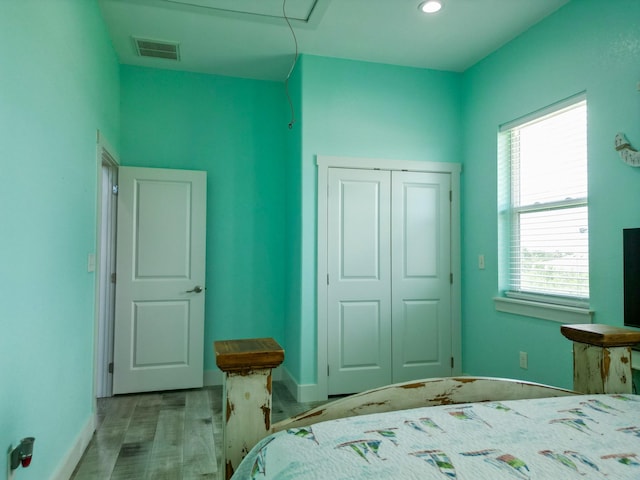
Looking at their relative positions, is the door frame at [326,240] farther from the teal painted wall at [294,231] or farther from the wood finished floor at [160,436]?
the wood finished floor at [160,436]

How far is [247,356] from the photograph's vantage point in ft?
3.19

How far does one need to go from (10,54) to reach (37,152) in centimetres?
40

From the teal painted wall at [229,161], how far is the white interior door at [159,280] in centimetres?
19

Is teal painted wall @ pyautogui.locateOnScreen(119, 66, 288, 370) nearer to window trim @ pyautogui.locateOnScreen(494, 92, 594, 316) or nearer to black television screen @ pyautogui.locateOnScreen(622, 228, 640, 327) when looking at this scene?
window trim @ pyautogui.locateOnScreen(494, 92, 594, 316)

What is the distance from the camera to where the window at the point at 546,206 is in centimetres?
276

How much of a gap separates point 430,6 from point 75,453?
138 inches

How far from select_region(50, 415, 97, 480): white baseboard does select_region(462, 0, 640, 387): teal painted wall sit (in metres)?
2.97

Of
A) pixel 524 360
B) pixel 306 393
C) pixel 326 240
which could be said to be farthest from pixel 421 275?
pixel 306 393

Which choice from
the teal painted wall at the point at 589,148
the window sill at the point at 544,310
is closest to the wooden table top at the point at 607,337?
the teal painted wall at the point at 589,148

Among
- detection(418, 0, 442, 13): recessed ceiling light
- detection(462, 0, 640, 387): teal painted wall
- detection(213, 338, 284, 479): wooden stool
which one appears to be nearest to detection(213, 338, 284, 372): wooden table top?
detection(213, 338, 284, 479): wooden stool

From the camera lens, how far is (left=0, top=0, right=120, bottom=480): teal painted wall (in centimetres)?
149

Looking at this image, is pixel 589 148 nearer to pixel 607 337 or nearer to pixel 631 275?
pixel 631 275

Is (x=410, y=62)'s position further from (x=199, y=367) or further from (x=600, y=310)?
(x=199, y=367)

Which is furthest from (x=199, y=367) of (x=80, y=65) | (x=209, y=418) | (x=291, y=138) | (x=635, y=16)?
(x=635, y=16)
